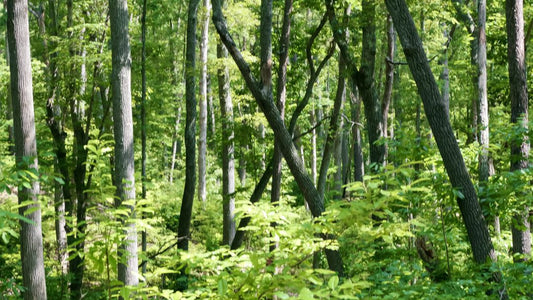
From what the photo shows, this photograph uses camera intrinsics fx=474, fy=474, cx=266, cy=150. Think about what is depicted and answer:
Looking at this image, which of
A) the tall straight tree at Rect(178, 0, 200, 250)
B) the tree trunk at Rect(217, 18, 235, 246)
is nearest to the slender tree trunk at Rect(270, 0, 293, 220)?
the tall straight tree at Rect(178, 0, 200, 250)

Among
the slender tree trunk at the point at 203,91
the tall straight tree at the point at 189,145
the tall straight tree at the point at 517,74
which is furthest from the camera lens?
the slender tree trunk at the point at 203,91

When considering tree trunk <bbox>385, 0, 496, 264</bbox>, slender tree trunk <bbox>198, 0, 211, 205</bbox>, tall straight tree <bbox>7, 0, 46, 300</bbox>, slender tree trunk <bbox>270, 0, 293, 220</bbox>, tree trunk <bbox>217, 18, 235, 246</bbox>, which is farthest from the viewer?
slender tree trunk <bbox>198, 0, 211, 205</bbox>

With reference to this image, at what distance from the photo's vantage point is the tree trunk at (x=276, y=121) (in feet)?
21.7

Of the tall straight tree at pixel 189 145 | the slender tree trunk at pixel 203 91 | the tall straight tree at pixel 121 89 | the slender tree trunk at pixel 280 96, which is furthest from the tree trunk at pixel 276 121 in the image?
the slender tree trunk at pixel 203 91

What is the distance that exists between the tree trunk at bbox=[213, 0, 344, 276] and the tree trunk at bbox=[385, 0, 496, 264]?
1.94 metres

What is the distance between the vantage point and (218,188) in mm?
25219

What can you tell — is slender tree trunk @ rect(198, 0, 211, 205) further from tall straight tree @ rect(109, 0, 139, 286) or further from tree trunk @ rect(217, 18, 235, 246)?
tall straight tree @ rect(109, 0, 139, 286)

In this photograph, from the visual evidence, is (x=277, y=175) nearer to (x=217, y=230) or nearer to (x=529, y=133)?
(x=529, y=133)

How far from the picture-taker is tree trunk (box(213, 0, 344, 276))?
6629 millimetres

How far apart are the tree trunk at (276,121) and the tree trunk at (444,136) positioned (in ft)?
6.35

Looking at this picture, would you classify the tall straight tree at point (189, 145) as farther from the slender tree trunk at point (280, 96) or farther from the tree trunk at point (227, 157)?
the tree trunk at point (227, 157)

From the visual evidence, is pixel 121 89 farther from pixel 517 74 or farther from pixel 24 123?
pixel 517 74

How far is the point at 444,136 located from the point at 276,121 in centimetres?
228

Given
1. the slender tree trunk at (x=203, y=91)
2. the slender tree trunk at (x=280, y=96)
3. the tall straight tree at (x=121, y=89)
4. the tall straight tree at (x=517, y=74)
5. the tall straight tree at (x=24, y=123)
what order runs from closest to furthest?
1. the tall straight tree at (x=121, y=89)
2. the tall straight tree at (x=24, y=123)
3. the tall straight tree at (x=517, y=74)
4. the slender tree trunk at (x=280, y=96)
5. the slender tree trunk at (x=203, y=91)
